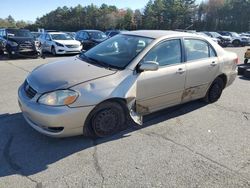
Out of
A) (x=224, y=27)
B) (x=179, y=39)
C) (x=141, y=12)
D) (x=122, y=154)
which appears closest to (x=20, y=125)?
(x=122, y=154)

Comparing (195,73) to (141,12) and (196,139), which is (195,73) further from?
(141,12)

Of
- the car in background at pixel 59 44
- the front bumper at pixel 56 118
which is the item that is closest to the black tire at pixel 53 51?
the car in background at pixel 59 44

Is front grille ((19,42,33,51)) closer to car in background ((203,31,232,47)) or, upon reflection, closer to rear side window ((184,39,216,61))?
rear side window ((184,39,216,61))

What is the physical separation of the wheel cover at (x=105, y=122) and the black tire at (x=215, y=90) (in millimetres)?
2648

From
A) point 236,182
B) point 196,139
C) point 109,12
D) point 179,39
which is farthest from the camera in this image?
Result: point 109,12

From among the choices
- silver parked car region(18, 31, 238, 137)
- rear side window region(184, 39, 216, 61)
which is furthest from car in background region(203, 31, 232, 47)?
silver parked car region(18, 31, 238, 137)

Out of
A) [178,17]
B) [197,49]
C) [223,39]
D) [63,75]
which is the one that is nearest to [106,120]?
[63,75]

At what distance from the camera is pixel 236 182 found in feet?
11.0

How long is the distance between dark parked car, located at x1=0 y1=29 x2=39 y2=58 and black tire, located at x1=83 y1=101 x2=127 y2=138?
11.4m

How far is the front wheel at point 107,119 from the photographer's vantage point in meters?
4.12

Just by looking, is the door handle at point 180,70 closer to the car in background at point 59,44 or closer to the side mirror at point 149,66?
the side mirror at point 149,66

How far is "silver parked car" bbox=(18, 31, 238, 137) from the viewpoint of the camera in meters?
3.87

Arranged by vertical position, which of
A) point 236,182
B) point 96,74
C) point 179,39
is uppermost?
point 179,39

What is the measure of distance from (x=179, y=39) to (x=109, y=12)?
70.4 m
